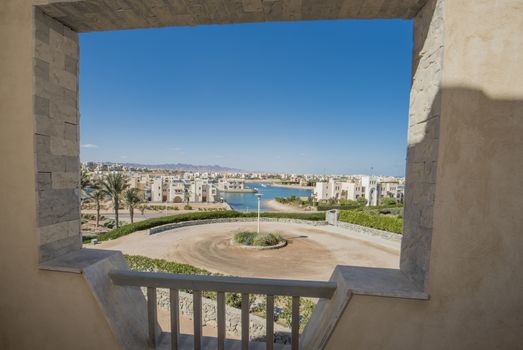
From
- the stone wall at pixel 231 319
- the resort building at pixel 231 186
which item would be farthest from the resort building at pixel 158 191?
the stone wall at pixel 231 319

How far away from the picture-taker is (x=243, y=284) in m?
2.08

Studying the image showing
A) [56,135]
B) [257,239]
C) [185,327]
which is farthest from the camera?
[257,239]

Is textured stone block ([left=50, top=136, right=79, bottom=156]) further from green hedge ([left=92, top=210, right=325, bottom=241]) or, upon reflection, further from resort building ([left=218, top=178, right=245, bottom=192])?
resort building ([left=218, top=178, right=245, bottom=192])

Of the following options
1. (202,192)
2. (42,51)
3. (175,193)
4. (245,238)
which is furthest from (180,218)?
(175,193)

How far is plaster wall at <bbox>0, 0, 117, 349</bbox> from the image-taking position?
216 centimetres

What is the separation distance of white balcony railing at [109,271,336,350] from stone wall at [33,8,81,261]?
28.3 inches

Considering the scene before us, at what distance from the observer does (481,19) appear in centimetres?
168

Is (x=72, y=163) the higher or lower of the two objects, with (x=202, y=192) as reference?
higher

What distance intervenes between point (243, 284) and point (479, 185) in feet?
6.42

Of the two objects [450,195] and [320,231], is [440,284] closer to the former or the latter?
[450,195]

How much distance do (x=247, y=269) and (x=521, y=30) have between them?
12.3m

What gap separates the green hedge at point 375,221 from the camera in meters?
17.2

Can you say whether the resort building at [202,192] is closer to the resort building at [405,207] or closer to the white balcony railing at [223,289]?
the resort building at [405,207]

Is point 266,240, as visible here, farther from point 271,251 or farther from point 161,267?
point 161,267
